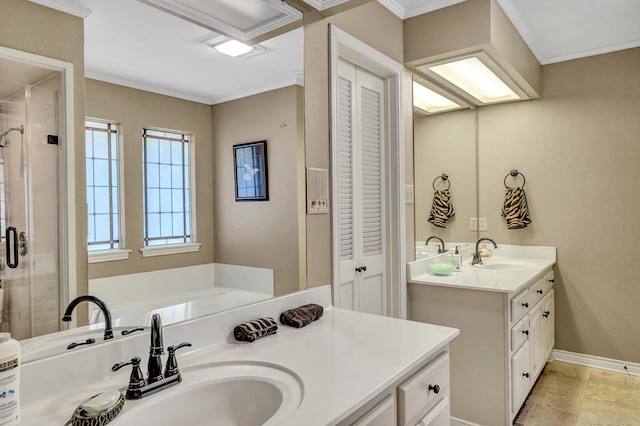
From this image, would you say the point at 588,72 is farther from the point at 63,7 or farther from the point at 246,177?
the point at 63,7

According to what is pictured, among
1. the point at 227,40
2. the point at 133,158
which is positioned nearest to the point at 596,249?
the point at 227,40

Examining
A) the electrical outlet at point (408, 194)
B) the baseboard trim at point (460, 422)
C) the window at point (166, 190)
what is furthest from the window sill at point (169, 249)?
the baseboard trim at point (460, 422)

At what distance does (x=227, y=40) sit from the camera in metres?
1.46

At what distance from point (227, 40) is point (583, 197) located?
123 inches

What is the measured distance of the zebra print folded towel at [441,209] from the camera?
3.21 m

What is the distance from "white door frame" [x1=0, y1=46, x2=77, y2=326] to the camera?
3.33ft

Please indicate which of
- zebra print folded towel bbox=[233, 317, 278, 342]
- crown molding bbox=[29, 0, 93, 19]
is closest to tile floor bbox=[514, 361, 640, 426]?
zebra print folded towel bbox=[233, 317, 278, 342]

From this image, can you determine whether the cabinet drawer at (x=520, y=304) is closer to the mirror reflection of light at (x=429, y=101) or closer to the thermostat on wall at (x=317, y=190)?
the thermostat on wall at (x=317, y=190)

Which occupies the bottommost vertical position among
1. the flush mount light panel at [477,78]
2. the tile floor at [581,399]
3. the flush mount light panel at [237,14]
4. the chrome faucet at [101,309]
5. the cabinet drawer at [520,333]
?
the tile floor at [581,399]

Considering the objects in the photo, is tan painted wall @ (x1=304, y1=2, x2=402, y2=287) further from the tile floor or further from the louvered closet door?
the tile floor

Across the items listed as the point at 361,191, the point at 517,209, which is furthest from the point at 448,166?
the point at 361,191

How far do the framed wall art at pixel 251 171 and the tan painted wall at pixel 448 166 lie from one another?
1520 millimetres

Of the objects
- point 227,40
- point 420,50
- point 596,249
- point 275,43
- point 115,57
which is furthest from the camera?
point 596,249

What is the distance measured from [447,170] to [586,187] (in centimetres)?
110
